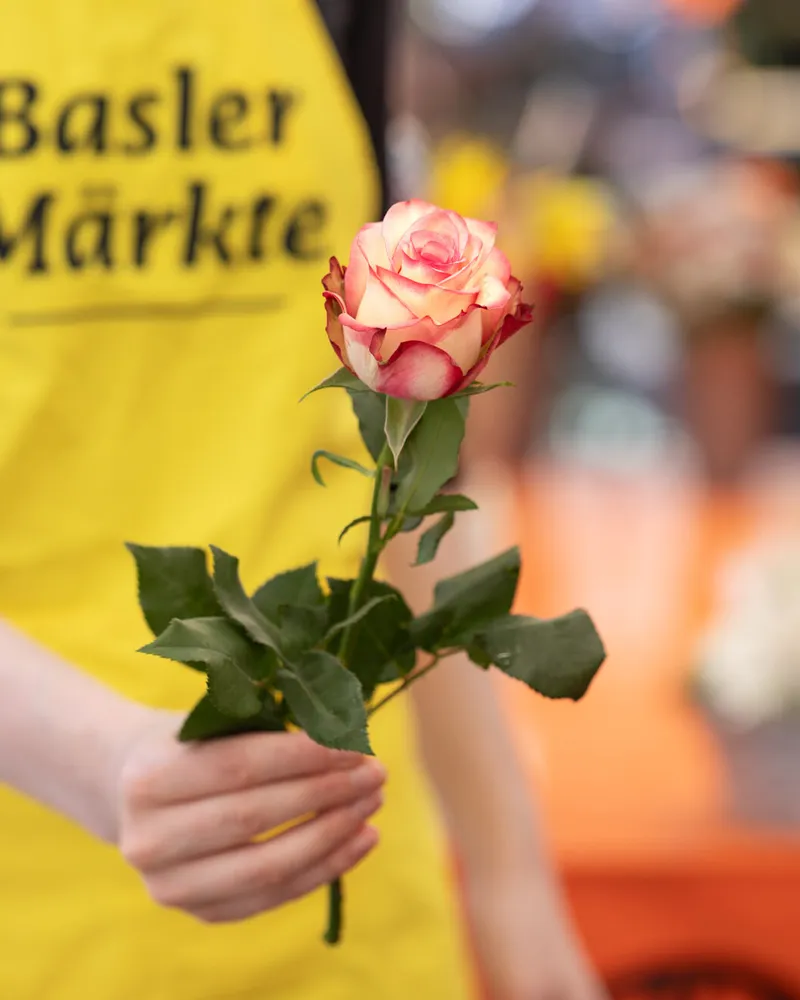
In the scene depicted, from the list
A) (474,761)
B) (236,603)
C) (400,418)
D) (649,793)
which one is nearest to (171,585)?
(236,603)

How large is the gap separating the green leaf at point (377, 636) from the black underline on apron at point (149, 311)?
0.27 meters

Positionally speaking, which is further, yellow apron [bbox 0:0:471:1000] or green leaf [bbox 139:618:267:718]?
yellow apron [bbox 0:0:471:1000]

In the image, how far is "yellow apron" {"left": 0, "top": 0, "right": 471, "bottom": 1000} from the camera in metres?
0.67

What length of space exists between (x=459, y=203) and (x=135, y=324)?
2.06 meters

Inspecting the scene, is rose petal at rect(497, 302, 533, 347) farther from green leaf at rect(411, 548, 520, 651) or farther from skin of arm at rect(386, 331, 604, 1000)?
skin of arm at rect(386, 331, 604, 1000)

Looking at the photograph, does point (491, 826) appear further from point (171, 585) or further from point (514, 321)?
point (514, 321)

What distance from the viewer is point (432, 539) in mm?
505

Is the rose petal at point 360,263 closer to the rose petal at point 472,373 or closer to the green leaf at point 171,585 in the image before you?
Result: the rose petal at point 472,373

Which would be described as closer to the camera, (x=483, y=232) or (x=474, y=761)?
(x=483, y=232)

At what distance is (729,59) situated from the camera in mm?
5055

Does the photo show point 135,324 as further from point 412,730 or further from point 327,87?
point 412,730

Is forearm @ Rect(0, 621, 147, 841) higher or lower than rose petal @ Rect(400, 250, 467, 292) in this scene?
lower

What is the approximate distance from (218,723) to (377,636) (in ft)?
0.24

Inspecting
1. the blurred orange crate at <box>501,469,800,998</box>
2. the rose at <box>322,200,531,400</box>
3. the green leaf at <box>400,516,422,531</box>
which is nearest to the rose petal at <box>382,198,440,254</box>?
the rose at <box>322,200,531,400</box>
